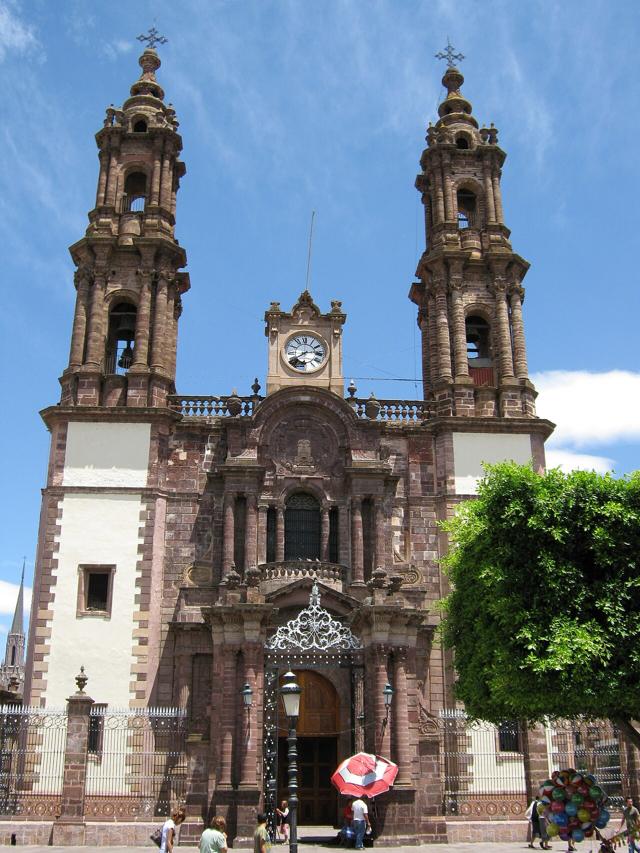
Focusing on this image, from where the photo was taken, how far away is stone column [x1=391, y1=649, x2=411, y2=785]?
2272 centimetres

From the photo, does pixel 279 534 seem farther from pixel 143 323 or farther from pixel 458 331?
pixel 458 331

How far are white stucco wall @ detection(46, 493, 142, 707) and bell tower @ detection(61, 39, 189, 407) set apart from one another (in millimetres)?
3927

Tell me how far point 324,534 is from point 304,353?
6.88 m

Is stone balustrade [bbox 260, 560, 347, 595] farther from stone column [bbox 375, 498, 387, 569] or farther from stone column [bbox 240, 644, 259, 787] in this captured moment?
stone column [bbox 240, 644, 259, 787]

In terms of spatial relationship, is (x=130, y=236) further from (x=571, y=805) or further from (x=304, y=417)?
(x=571, y=805)

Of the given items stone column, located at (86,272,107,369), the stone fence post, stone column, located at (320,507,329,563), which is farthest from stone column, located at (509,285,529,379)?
the stone fence post

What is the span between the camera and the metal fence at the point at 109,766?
2461 centimetres

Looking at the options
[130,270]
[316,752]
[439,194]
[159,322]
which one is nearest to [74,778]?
[316,752]

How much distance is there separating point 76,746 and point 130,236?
1933 cm

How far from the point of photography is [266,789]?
2416cm

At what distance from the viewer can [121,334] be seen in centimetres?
3534

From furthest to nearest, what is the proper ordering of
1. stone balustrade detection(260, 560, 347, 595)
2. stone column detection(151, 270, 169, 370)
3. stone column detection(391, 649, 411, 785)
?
1. stone column detection(151, 270, 169, 370)
2. stone balustrade detection(260, 560, 347, 595)
3. stone column detection(391, 649, 411, 785)

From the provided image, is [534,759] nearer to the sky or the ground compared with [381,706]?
nearer to the ground

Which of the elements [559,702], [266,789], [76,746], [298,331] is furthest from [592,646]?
[298,331]
